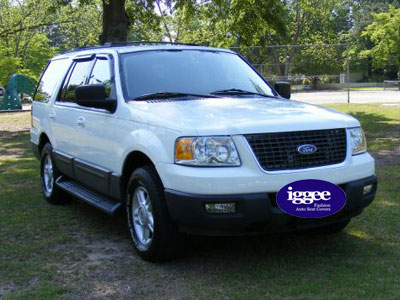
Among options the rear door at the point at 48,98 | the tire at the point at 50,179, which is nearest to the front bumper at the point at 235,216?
the tire at the point at 50,179

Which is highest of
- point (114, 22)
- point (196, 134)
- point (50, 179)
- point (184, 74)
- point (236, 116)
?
point (114, 22)

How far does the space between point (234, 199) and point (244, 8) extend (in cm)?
1467

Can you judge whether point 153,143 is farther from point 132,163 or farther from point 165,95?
point 165,95

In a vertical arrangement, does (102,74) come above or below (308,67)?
below

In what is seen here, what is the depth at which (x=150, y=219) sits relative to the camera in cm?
420

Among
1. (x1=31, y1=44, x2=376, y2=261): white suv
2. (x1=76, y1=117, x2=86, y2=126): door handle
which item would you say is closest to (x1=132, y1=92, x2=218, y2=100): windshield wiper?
(x1=31, y1=44, x2=376, y2=261): white suv

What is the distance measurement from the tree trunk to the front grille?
12.0 metres

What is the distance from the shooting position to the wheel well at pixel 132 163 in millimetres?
4355

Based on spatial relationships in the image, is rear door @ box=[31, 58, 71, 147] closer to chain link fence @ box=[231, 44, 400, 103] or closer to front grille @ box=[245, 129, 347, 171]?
front grille @ box=[245, 129, 347, 171]

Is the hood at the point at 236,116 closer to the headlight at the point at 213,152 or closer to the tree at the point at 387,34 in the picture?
the headlight at the point at 213,152

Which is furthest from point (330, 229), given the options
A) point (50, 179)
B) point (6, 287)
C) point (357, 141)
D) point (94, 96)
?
point (50, 179)

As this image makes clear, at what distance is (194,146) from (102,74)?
6.37 ft

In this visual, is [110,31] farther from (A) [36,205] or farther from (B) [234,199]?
(B) [234,199]

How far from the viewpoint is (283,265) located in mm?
4086
